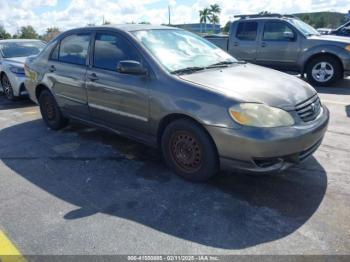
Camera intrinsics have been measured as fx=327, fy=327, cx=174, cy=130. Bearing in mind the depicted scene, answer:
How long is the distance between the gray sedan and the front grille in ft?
0.04

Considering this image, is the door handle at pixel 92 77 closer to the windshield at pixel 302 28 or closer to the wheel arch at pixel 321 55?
the wheel arch at pixel 321 55

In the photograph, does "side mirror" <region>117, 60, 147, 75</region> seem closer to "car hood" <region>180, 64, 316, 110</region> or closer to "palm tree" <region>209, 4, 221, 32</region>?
"car hood" <region>180, 64, 316, 110</region>

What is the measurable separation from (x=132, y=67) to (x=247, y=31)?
6997 mm

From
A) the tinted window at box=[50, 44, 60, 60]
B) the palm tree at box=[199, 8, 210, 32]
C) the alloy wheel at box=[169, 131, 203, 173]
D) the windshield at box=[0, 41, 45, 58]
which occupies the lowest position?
the alloy wheel at box=[169, 131, 203, 173]

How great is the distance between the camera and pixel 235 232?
2709 mm

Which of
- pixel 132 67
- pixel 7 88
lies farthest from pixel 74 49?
pixel 7 88

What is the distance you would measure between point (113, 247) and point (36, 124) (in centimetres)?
414

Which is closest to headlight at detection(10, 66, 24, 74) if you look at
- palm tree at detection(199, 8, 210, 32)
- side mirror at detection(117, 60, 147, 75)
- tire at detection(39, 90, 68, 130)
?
tire at detection(39, 90, 68, 130)

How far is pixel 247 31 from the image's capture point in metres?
9.67

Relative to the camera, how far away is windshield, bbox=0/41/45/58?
842 cm

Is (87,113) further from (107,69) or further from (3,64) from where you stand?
(3,64)

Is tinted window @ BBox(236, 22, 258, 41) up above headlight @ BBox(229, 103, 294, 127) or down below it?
above

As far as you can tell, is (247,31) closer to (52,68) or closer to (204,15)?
(52,68)

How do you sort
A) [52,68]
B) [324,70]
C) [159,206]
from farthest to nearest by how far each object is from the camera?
1. [324,70]
2. [52,68]
3. [159,206]
